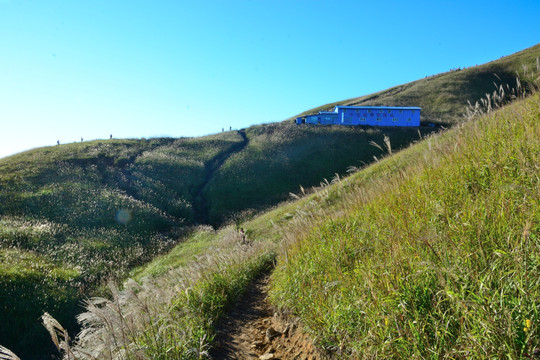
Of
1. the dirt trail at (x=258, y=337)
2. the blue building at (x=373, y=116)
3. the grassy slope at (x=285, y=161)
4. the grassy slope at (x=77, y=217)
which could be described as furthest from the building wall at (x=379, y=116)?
the dirt trail at (x=258, y=337)

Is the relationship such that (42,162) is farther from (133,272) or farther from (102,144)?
(133,272)

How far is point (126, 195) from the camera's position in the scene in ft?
116

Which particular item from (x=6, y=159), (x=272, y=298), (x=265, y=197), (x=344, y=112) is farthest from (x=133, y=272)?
(x=344, y=112)

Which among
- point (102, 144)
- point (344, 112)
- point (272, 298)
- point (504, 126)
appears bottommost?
point (272, 298)

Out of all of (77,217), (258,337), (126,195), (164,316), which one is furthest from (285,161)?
(164,316)

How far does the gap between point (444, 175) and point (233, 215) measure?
32.2 meters

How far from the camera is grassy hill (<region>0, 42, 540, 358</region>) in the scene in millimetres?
14625

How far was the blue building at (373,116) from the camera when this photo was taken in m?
65.2

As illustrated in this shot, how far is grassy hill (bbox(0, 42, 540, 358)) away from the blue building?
5221 millimetres

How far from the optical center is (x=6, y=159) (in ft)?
131

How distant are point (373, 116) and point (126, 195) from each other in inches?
2138

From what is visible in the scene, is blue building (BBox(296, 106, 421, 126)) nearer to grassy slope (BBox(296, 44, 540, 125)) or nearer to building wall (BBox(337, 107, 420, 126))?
building wall (BBox(337, 107, 420, 126))

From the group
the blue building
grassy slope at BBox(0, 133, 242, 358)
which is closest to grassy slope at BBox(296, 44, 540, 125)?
the blue building

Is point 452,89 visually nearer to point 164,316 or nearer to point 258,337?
point 258,337
